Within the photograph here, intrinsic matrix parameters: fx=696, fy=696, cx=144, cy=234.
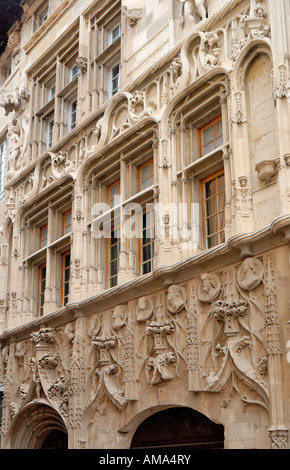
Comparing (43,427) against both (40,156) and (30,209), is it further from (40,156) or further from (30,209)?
(40,156)

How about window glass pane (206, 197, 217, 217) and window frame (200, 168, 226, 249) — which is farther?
window glass pane (206, 197, 217, 217)

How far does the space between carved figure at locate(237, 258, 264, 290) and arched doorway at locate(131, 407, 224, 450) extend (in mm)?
2203

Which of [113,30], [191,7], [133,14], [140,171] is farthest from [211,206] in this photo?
[113,30]

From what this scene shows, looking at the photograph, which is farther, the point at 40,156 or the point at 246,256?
the point at 40,156

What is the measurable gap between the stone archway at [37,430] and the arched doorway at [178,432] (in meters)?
2.79

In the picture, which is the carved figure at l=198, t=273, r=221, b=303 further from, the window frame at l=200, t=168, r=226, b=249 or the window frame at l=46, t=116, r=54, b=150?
the window frame at l=46, t=116, r=54, b=150

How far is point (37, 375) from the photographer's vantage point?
13.9 meters

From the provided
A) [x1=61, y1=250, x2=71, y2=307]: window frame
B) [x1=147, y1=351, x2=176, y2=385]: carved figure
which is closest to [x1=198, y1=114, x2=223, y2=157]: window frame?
[x1=147, y1=351, x2=176, y2=385]: carved figure

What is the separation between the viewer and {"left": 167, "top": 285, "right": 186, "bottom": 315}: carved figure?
1070cm

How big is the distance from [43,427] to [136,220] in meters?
4.91

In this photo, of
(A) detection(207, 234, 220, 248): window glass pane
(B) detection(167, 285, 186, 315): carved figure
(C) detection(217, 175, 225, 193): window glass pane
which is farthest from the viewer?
(C) detection(217, 175, 225, 193): window glass pane
